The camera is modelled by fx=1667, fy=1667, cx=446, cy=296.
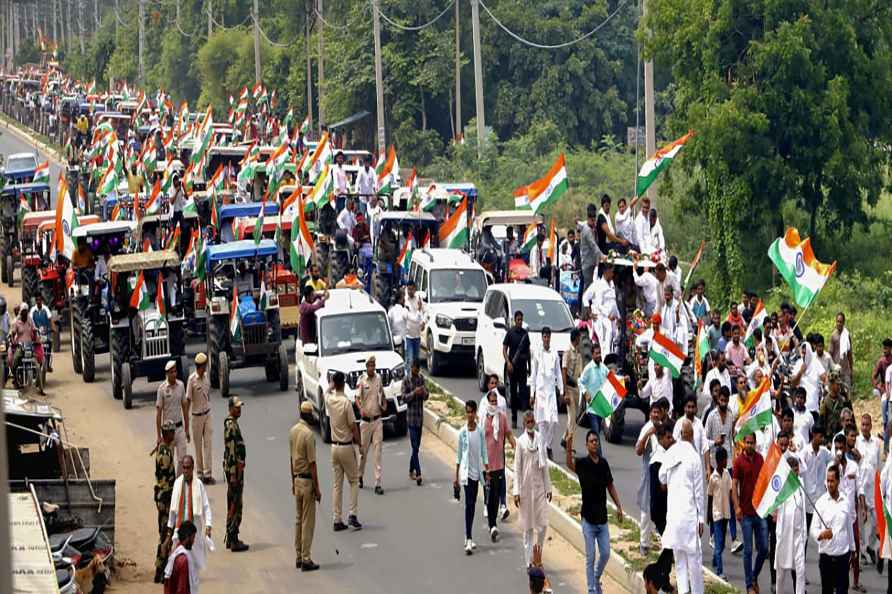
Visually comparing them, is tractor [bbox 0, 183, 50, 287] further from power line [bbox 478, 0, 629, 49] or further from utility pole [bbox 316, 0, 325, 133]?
utility pole [bbox 316, 0, 325, 133]

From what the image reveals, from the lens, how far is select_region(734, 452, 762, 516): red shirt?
48.8 ft

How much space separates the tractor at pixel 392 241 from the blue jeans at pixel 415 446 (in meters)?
10.1

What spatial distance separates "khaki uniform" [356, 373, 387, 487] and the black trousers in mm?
6356

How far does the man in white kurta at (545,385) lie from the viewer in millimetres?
19344

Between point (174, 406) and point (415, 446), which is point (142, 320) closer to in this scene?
point (174, 406)

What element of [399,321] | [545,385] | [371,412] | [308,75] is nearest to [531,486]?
[545,385]

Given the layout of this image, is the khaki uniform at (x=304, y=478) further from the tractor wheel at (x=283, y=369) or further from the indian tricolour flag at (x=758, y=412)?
the tractor wheel at (x=283, y=369)

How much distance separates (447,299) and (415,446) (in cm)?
753

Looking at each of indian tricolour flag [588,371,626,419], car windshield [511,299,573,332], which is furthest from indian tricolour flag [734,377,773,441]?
car windshield [511,299,573,332]

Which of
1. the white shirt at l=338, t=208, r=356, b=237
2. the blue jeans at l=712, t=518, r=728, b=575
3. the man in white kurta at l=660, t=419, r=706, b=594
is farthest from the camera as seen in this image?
the white shirt at l=338, t=208, r=356, b=237

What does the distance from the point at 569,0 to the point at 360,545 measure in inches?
1660

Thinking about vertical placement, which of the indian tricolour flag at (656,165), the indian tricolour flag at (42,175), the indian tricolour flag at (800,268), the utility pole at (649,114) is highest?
the utility pole at (649,114)

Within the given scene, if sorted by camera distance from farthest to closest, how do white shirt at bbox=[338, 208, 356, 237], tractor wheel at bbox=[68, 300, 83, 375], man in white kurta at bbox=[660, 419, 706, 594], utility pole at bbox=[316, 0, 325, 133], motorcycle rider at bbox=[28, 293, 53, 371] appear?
1. utility pole at bbox=[316, 0, 325, 133]
2. white shirt at bbox=[338, 208, 356, 237]
3. motorcycle rider at bbox=[28, 293, 53, 371]
4. tractor wheel at bbox=[68, 300, 83, 375]
5. man in white kurta at bbox=[660, 419, 706, 594]

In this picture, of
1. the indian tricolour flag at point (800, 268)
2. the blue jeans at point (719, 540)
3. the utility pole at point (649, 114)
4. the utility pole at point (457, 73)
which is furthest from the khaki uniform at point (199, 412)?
the utility pole at point (457, 73)
